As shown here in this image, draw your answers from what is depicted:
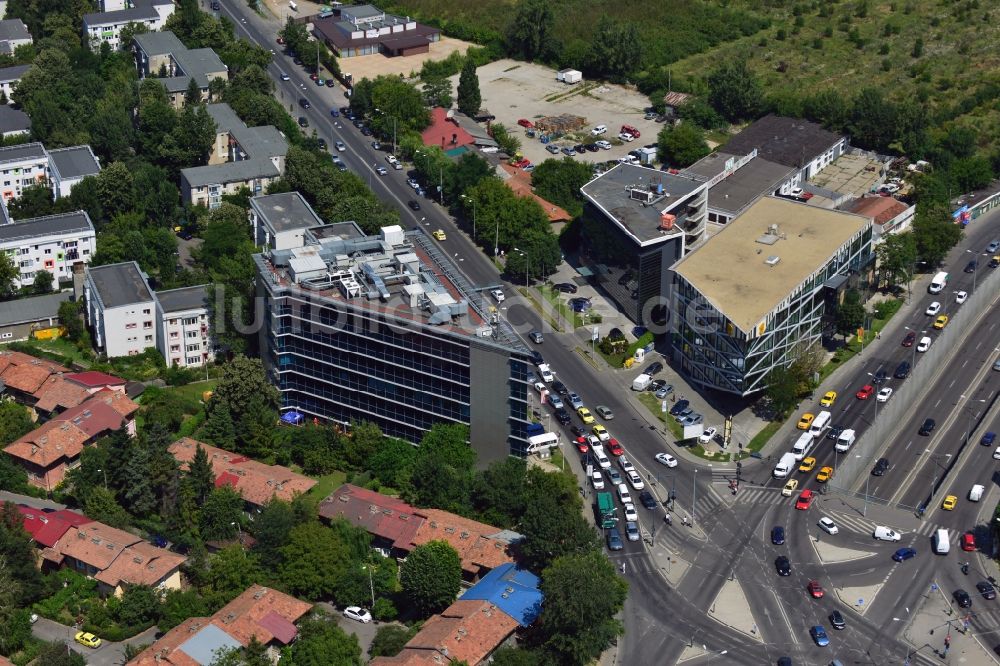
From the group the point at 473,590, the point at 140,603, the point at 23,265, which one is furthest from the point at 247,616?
the point at 23,265

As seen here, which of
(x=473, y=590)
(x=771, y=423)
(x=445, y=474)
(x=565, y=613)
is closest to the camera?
(x=565, y=613)

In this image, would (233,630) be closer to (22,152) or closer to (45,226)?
(45,226)

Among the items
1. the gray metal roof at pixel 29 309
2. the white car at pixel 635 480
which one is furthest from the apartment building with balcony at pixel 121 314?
the white car at pixel 635 480

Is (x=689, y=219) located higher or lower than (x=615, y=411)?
higher

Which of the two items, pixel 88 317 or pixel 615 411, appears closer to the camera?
pixel 615 411

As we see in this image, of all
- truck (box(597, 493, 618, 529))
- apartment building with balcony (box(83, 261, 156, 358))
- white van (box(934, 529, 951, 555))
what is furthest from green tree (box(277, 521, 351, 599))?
white van (box(934, 529, 951, 555))

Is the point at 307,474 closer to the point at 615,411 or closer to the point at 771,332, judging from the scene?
the point at 615,411

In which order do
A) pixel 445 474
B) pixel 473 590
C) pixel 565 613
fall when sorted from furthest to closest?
pixel 445 474
pixel 473 590
pixel 565 613
